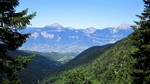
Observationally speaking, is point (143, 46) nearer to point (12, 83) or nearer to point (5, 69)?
point (5, 69)

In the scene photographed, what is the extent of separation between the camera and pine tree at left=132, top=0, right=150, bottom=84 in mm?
27992

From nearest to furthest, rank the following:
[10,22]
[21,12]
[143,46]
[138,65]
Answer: [10,22] < [21,12] < [143,46] < [138,65]

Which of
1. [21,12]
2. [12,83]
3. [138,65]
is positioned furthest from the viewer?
[12,83]

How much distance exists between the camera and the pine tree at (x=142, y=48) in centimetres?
2799

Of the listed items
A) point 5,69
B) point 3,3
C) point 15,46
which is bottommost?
point 5,69

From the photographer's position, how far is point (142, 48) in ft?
94.6

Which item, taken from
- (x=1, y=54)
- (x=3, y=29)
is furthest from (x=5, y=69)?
(x=3, y=29)

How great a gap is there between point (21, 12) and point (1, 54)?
314 cm

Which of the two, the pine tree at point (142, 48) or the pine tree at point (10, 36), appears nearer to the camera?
the pine tree at point (10, 36)

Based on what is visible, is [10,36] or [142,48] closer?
[10,36]

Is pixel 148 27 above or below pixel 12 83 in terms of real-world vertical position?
above

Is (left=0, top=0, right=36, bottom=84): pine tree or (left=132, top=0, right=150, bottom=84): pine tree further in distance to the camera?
(left=132, top=0, right=150, bottom=84): pine tree

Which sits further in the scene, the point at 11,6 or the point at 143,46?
the point at 143,46

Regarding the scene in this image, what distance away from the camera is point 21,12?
72.3 feet
